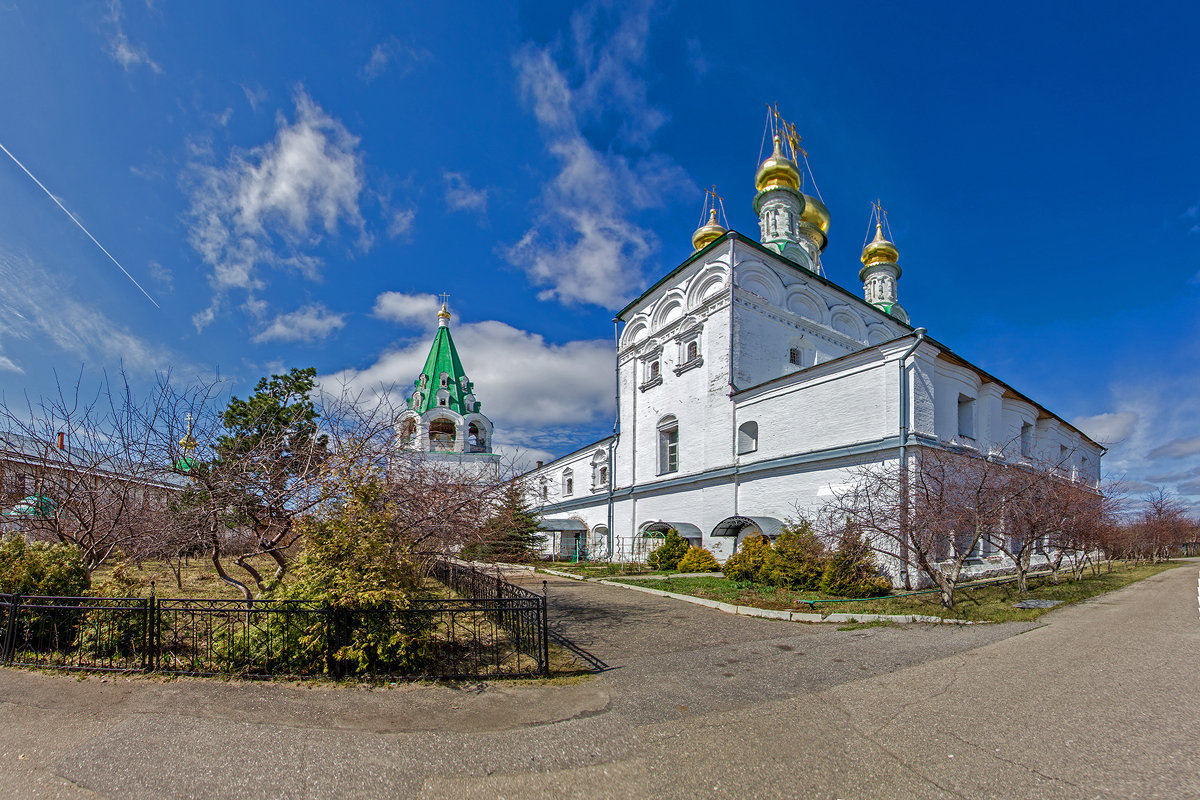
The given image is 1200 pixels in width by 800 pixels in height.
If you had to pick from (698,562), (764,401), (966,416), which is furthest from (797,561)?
(966,416)

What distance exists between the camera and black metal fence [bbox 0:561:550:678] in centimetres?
594

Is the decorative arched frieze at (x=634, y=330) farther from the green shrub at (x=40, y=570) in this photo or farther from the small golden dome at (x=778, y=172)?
the green shrub at (x=40, y=570)

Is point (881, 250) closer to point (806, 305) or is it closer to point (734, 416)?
point (806, 305)

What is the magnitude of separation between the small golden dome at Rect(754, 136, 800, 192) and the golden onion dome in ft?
7.30

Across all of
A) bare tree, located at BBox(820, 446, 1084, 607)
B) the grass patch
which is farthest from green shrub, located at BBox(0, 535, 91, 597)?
bare tree, located at BBox(820, 446, 1084, 607)

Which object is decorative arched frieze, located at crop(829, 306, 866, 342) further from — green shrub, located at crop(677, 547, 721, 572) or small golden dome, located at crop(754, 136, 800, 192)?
green shrub, located at crop(677, 547, 721, 572)

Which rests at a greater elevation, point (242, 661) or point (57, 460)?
point (57, 460)

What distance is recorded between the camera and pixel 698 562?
18.6m

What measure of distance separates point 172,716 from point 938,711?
271 inches

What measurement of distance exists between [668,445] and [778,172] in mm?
15017

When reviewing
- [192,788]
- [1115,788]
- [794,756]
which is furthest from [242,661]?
[1115,788]

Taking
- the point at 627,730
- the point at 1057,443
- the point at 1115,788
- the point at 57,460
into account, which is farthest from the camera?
the point at 1057,443

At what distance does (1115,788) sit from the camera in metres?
3.72

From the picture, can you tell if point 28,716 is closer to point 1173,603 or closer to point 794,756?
point 794,756
